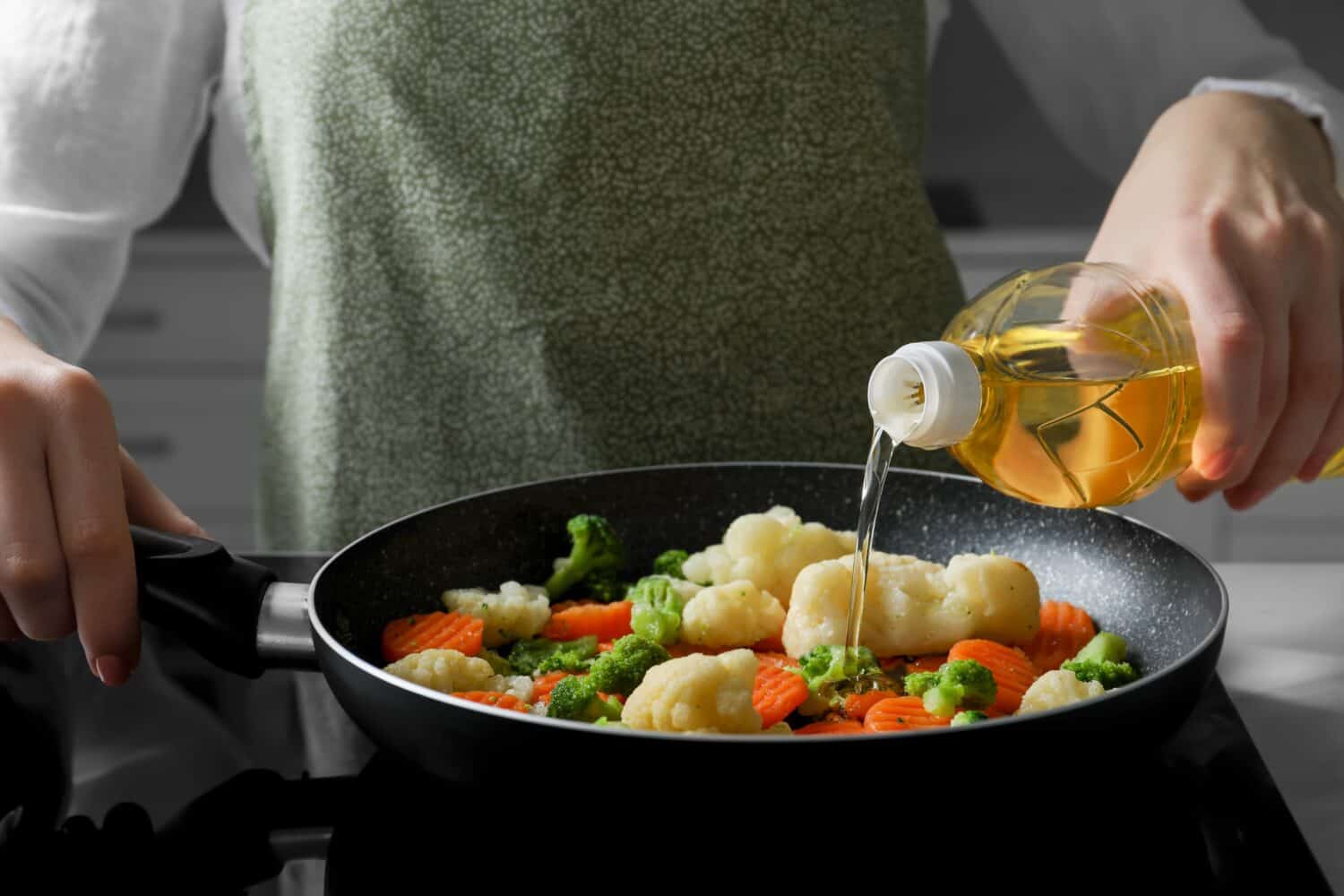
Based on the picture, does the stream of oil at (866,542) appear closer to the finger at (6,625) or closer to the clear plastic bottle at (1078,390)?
the clear plastic bottle at (1078,390)

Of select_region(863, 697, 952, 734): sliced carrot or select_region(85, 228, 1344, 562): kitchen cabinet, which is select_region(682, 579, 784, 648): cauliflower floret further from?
select_region(85, 228, 1344, 562): kitchen cabinet

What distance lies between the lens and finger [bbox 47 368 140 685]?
31.4 inches

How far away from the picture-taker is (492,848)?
69cm

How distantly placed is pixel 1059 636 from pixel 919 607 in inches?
4.8

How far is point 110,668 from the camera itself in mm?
824

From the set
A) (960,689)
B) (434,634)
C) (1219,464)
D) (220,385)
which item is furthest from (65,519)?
(220,385)

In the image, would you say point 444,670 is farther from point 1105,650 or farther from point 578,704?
point 1105,650

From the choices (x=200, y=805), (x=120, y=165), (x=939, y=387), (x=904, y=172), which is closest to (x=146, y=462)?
(x=120, y=165)

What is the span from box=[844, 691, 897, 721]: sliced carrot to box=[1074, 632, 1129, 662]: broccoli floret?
0.48 feet

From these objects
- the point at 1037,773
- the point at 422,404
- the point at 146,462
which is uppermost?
the point at 1037,773

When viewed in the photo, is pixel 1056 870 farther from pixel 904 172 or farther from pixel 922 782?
pixel 904 172

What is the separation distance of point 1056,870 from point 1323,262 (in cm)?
54

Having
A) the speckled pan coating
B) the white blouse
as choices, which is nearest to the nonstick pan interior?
the speckled pan coating

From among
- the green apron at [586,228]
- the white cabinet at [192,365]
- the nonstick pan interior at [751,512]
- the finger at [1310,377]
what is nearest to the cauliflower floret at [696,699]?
the nonstick pan interior at [751,512]
